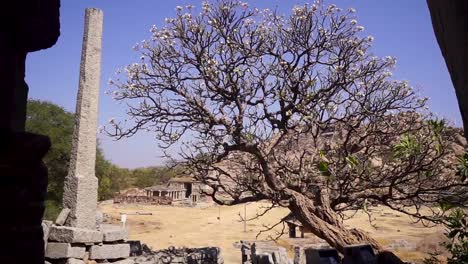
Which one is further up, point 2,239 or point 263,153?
point 263,153

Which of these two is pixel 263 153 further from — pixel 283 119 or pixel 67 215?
pixel 67 215

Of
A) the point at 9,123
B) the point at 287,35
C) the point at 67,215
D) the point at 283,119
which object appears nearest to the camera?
the point at 9,123

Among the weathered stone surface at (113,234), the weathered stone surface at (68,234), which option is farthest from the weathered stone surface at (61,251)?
the weathered stone surface at (113,234)

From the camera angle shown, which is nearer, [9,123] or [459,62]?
[459,62]

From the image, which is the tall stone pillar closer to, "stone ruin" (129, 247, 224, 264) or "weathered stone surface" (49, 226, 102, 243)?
"weathered stone surface" (49, 226, 102, 243)

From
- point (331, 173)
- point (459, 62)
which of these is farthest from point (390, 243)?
point (459, 62)

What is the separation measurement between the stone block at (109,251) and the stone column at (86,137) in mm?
575

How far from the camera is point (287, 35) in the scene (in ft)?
27.0

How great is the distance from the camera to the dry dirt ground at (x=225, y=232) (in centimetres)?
2041

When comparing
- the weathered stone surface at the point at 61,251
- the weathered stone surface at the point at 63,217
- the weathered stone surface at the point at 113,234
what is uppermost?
the weathered stone surface at the point at 63,217

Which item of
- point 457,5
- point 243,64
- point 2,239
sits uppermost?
point 243,64

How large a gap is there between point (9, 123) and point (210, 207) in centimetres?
5049

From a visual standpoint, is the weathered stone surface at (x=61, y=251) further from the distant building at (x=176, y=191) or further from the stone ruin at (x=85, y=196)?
the distant building at (x=176, y=191)

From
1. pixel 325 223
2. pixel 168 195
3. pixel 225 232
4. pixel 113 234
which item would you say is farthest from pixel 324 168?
pixel 168 195
